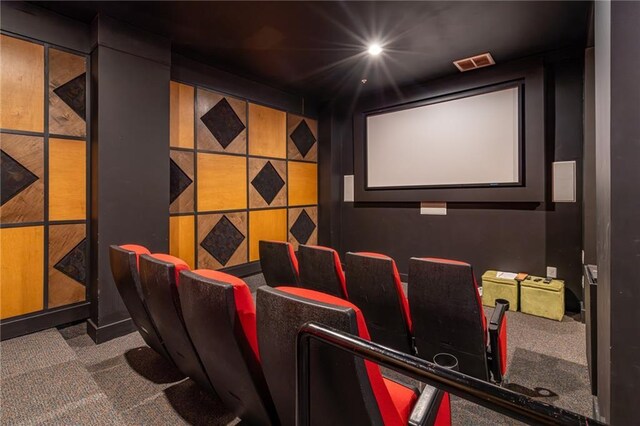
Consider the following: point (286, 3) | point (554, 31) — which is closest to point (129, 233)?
point (286, 3)

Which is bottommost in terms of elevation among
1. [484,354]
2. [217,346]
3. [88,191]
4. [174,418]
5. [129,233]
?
[174,418]

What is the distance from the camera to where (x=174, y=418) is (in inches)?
69.1

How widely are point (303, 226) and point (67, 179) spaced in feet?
10.7

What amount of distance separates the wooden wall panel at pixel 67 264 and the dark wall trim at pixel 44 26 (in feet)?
5.47

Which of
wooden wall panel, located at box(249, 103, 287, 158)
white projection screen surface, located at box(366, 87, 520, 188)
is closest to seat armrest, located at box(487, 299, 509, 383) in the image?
white projection screen surface, located at box(366, 87, 520, 188)

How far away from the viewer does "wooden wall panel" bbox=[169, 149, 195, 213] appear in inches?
147

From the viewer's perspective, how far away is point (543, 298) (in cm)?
336

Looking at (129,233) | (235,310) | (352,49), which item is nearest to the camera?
(235,310)

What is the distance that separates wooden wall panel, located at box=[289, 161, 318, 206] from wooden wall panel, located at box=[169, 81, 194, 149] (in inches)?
68.9

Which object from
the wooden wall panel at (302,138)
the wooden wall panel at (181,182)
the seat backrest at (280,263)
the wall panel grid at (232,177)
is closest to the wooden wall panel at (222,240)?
the wall panel grid at (232,177)

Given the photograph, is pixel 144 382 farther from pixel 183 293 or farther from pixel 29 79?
pixel 29 79

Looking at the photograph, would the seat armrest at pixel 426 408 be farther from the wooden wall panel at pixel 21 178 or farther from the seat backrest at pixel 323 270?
the wooden wall panel at pixel 21 178

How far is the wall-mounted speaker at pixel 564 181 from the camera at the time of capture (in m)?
3.59

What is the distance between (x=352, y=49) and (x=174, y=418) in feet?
12.1
